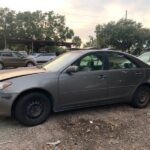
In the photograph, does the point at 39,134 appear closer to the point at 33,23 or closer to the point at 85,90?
the point at 85,90

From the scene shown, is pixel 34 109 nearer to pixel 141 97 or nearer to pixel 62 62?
pixel 62 62

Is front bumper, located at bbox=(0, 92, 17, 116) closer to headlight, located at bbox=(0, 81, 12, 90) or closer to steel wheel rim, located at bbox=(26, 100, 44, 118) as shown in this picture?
headlight, located at bbox=(0, 81, 12, 90)

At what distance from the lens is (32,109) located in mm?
4918

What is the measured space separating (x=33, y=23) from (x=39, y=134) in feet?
159

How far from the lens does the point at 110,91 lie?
19.0 feet

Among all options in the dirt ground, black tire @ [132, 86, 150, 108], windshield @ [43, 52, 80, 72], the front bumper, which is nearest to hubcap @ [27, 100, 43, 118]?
the dirt ground

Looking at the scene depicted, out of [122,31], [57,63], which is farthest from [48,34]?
[57,63]

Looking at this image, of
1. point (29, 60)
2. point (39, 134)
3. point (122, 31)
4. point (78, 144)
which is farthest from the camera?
point (122, 31)

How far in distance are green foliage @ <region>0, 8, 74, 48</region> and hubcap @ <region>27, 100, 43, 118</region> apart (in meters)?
42.6

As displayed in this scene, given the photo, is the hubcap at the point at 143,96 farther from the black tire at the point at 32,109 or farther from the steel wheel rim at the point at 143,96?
the black tire at the point at 32,109

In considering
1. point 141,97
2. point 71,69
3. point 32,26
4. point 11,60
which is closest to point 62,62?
point 71,69

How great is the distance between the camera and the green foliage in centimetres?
4812

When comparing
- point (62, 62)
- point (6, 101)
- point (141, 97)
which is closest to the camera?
point (6, 101)

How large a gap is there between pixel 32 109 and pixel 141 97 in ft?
9.45
